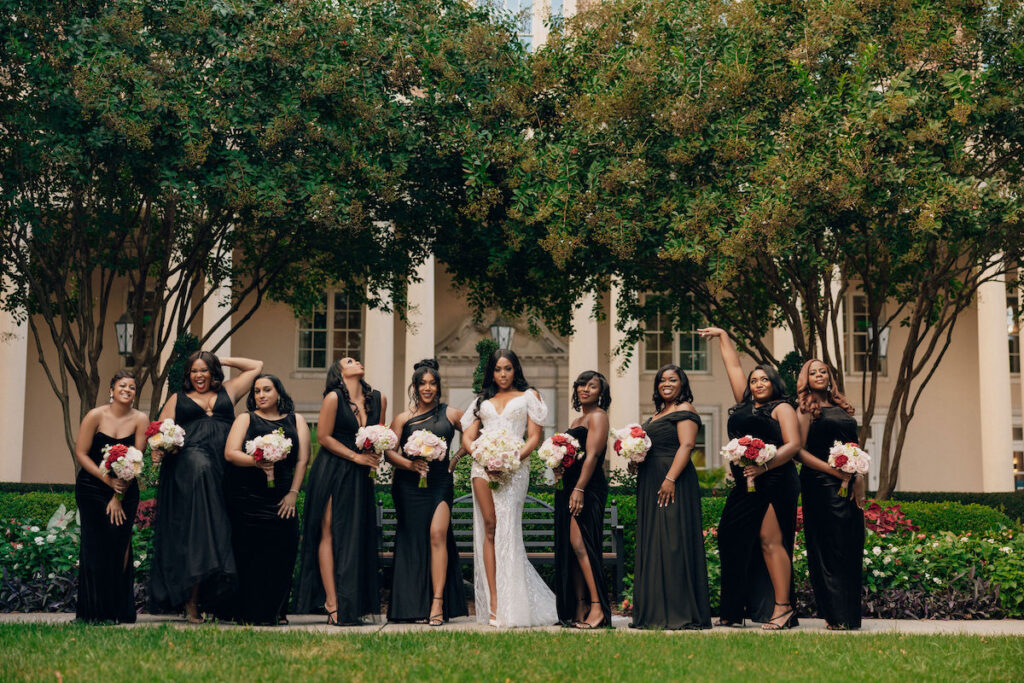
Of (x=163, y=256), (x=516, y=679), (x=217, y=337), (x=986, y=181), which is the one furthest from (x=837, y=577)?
(x=217, y=337)

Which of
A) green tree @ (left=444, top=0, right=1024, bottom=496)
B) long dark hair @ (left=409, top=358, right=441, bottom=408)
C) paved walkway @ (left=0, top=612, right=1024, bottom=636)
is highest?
green tree @ (left=444, top=0, right=1024, bottom=496)

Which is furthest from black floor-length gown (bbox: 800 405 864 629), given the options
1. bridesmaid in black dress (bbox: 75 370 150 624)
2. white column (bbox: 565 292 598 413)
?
white column (bbox: 565 292 598 413)

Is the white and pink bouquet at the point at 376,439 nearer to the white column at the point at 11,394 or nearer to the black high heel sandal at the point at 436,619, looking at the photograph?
the black high heel sandal at the point at 436,619

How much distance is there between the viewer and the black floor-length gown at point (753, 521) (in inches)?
336

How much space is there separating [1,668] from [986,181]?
1142 cm

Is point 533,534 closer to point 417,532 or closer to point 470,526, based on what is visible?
point 470,526

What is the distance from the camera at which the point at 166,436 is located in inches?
323

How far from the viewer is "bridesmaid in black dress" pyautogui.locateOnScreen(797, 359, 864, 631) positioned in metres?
8.41

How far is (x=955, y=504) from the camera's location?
1457 cm

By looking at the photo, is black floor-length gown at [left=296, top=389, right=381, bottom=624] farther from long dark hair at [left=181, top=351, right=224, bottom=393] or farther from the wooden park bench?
the wooden park bench

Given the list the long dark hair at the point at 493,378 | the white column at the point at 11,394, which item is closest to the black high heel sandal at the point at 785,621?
the long dark hair at the point at 493,378

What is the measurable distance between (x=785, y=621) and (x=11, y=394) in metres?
23.3

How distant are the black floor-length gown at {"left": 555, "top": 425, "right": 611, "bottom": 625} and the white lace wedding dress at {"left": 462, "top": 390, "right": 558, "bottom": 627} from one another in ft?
0.87

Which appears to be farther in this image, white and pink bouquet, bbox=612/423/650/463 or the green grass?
white and pink bouquet, bbox=612/423/650/463
